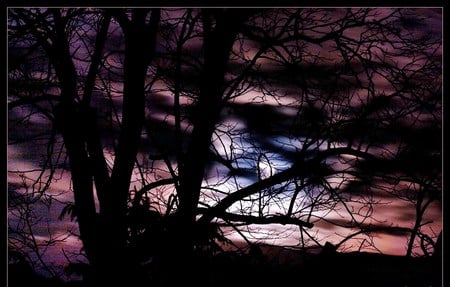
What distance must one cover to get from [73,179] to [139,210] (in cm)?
120

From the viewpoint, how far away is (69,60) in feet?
28.4

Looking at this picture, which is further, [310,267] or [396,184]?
[396,184]

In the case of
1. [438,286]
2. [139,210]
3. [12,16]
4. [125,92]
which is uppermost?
[12,16]

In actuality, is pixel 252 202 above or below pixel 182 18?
below

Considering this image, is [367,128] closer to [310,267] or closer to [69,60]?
[310,267]

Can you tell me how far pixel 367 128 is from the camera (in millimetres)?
8305
